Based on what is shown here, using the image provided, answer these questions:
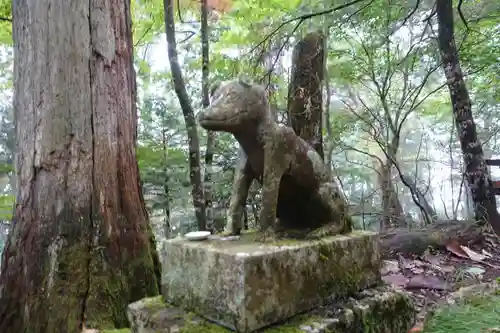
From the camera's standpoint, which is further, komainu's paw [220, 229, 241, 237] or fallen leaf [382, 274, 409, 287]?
fallen leaf [382, 274, 409, 287]

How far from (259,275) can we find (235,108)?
0.82 metres

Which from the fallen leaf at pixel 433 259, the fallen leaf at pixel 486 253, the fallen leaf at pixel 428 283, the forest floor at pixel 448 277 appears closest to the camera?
the forest floor at pixel 448 277

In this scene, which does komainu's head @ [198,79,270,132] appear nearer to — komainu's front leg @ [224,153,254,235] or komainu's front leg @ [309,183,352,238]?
komainu's front leg @ [224,153,254,235]

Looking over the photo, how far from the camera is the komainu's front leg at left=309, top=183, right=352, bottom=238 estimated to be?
210cm

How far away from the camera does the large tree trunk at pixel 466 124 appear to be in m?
5.04

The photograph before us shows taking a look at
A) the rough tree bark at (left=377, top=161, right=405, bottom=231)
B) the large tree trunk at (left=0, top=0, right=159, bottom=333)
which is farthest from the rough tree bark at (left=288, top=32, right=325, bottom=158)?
the rough tree bark at (left=377, top=161, right=405, bottom=231)

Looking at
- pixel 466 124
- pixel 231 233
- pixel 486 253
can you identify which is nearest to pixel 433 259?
pixel 486 253

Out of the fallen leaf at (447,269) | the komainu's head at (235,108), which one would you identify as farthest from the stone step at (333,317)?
the fallen leaf at (447,269)

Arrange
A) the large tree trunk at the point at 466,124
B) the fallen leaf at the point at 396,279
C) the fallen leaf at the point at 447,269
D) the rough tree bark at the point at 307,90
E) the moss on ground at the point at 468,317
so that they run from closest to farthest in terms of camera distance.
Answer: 1. the moss on ground at the point at 468,317
2. the fallen leaf at the point at 396,279
3. the fallen leaf at the point at 447,269
4. the rough tree bark at the point at 307,90
5. the large tree trunk at the point at 466,124

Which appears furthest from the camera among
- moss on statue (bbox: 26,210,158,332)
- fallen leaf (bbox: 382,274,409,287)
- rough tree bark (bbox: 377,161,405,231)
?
rough tree bark (bbox: 377,161,405,231)

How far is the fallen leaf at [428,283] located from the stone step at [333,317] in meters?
1.12

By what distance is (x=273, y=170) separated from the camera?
6.22 ft

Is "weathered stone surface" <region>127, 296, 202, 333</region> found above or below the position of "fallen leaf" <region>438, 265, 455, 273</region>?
above

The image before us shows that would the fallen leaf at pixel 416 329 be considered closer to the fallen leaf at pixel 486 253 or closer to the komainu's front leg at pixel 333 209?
the komainu's front leg at pixel 333 209
